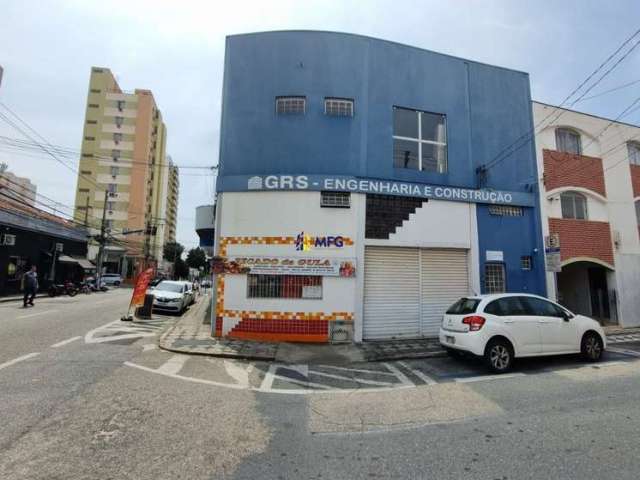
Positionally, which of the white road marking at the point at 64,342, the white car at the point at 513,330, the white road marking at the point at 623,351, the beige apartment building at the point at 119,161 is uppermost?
the beige apartment building at the point at 119,161

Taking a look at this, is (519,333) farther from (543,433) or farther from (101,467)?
(101,467)

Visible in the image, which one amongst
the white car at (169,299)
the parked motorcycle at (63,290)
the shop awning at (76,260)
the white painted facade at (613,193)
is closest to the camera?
the white painted facade at (613,193)

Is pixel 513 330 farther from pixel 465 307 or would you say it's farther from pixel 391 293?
pixel 391 293

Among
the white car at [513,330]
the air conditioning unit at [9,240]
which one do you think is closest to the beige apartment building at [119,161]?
the air conditioning unit at [9,240]

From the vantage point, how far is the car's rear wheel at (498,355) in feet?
24.0

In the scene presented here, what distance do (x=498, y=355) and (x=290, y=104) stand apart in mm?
9037

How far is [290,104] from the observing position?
11.5m

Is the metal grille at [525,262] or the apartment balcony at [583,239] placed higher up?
the apartment balcony at [583,239]

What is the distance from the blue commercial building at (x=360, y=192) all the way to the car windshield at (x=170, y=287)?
8.89 meters

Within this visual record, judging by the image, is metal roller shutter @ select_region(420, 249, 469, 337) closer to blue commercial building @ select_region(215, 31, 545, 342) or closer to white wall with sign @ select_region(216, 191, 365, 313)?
blue commercial building @ select_region(215, 31, 545, 342)

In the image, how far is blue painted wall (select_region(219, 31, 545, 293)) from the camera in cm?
1121

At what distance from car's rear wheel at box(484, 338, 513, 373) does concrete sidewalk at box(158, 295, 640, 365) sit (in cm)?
179

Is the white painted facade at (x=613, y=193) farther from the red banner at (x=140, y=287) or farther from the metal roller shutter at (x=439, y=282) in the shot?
the red banner at (x=140, y=287)

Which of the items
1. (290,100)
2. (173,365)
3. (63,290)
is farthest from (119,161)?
(173,365)
